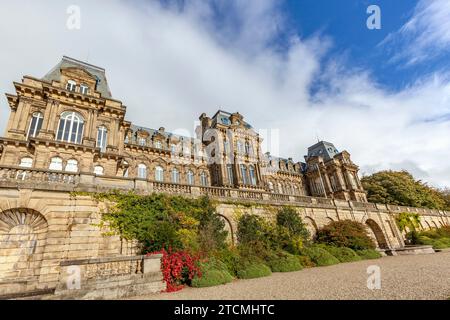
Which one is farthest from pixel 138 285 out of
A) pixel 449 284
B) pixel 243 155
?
pixel 243 155

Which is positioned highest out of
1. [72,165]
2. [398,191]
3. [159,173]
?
[159,173]

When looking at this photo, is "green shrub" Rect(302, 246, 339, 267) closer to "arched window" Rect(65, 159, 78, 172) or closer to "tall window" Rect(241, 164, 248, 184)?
"tall window" Rect(241, 164, 248, 184)

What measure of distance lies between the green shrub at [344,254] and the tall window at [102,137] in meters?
20.7

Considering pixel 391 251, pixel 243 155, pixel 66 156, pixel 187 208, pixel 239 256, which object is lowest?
pixel 391 251

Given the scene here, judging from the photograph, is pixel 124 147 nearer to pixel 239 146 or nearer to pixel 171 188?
pixel 171 188

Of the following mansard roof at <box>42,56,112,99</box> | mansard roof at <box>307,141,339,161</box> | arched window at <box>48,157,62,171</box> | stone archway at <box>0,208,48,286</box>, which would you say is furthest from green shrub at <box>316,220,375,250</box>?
mansard roof at <box>307,141,339,161</box>

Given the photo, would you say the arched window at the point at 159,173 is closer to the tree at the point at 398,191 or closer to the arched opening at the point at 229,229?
the arched opening at the point at 229,229

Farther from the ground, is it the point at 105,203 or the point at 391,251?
the point at 105,203

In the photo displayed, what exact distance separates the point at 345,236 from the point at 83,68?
2802cm

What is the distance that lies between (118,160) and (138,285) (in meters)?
15.4

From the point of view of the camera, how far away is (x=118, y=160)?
2044 cm

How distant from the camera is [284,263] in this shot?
1163 centimetres

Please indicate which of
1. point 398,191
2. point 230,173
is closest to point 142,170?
point 230,173
